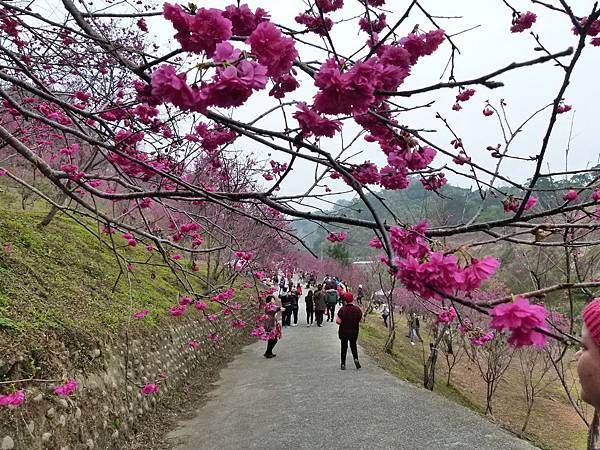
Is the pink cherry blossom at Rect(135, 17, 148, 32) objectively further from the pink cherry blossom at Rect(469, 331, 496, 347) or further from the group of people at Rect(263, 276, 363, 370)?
the group of people at Rect(263, 276, 363, 370)

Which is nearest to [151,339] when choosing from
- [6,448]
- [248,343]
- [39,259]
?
[39,259]

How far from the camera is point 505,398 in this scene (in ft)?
37.6

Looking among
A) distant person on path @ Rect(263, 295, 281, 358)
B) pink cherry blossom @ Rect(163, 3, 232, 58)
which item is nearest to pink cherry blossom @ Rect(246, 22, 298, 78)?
pink cherry blossom @ Rect(163, 3, 232, 58)

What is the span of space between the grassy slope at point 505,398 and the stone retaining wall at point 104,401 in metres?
4.24

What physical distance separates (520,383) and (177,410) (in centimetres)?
1199

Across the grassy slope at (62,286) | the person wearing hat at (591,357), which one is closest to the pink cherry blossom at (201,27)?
the person wearing hat at (591,357)

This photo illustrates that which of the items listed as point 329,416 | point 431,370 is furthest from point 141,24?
point 431,370

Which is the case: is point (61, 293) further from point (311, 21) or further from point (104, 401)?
point (311, 21)

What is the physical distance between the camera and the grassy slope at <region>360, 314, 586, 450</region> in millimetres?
8875

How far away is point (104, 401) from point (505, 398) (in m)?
10.9

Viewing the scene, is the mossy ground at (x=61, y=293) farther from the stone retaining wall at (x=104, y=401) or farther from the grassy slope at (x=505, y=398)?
the grassy slope at (x=505, y=398)

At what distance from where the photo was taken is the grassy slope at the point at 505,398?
29.1 feet

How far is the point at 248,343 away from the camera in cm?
1196

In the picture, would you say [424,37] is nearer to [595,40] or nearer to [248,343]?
[595,40]
